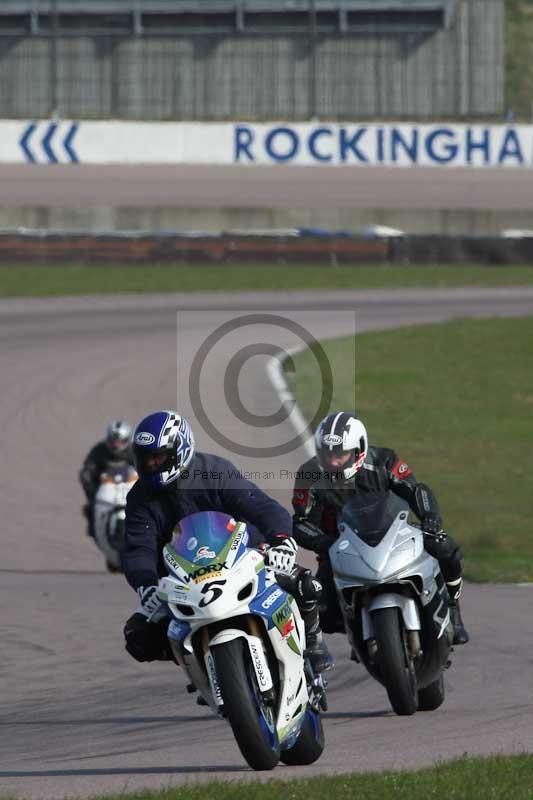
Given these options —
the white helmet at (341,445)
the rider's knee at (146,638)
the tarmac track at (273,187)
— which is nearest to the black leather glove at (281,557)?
the rider's knee at (146,638)

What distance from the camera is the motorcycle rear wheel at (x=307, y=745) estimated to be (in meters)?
6.95

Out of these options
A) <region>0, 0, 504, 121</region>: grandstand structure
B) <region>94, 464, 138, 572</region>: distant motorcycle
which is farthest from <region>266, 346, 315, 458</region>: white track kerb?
<region>0, 0, 504, 121</region>: grandstand structure

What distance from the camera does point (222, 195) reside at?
4278 cm

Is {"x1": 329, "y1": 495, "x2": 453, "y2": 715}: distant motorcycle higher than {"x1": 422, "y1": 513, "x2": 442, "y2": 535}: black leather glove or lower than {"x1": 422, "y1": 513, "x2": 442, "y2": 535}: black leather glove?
lower

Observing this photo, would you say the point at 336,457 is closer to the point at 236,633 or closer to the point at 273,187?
the point at 236,633

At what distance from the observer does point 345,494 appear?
8.80 meters

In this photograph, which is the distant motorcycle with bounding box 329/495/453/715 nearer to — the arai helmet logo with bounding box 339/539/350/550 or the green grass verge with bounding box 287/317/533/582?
the arai helmet logo with bounding box 339/539/350/550

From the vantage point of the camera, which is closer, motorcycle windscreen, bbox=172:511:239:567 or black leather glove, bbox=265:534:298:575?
motorcycle windscreen, bbox=172:511:239:567

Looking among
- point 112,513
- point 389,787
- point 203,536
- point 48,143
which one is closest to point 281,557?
point 203,536

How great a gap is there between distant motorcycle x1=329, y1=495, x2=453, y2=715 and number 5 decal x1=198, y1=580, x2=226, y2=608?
169 centimetres

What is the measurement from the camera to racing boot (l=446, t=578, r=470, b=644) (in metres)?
8.31

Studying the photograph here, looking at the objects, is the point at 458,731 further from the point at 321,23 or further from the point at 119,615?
the point at 321,23

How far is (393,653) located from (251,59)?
154 feet

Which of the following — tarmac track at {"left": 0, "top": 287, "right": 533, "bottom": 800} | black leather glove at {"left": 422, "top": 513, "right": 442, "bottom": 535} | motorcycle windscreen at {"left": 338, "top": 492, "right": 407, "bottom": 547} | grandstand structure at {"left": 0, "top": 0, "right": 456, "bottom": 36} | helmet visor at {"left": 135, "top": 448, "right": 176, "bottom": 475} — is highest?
grandstand structure at {"left": 0, "top": 0, "right": 456, "bottom": 36}
